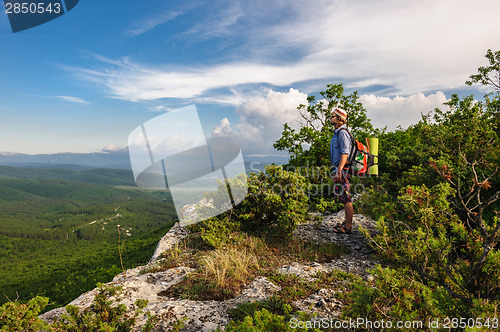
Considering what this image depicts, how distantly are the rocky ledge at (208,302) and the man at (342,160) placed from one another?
73cm

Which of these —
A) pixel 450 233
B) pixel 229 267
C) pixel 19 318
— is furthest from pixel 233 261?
pixel 450 233

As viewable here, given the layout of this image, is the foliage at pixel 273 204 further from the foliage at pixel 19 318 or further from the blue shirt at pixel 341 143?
the foliage at pixel 19 318

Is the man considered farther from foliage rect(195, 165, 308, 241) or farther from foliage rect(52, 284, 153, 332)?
foliage rect(52, 284, 153, 332)

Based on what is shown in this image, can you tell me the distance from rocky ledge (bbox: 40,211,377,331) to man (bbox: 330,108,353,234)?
727mm

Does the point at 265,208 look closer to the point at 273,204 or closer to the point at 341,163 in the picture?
the point at 273,204

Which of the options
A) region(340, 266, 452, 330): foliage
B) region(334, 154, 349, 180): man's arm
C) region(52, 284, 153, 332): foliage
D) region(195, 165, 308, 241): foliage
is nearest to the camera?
region(340, 266, 452, 330): foliage

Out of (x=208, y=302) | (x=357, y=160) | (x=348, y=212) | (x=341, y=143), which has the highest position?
(x=341, y=143)

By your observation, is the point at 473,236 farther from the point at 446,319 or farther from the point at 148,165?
the point at 148,165

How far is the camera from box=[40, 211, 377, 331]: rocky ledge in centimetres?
364

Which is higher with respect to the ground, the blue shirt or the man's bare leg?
the blue shirt

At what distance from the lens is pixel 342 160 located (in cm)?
647

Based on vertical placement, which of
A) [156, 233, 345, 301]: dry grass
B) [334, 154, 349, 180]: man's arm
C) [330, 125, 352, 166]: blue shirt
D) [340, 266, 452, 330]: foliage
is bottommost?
[156, 233, 345, 301]: dry grass

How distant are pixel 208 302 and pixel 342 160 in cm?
443

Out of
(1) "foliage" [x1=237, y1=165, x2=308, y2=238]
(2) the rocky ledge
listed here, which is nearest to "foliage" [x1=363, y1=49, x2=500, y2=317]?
(2) the rocky ledge
